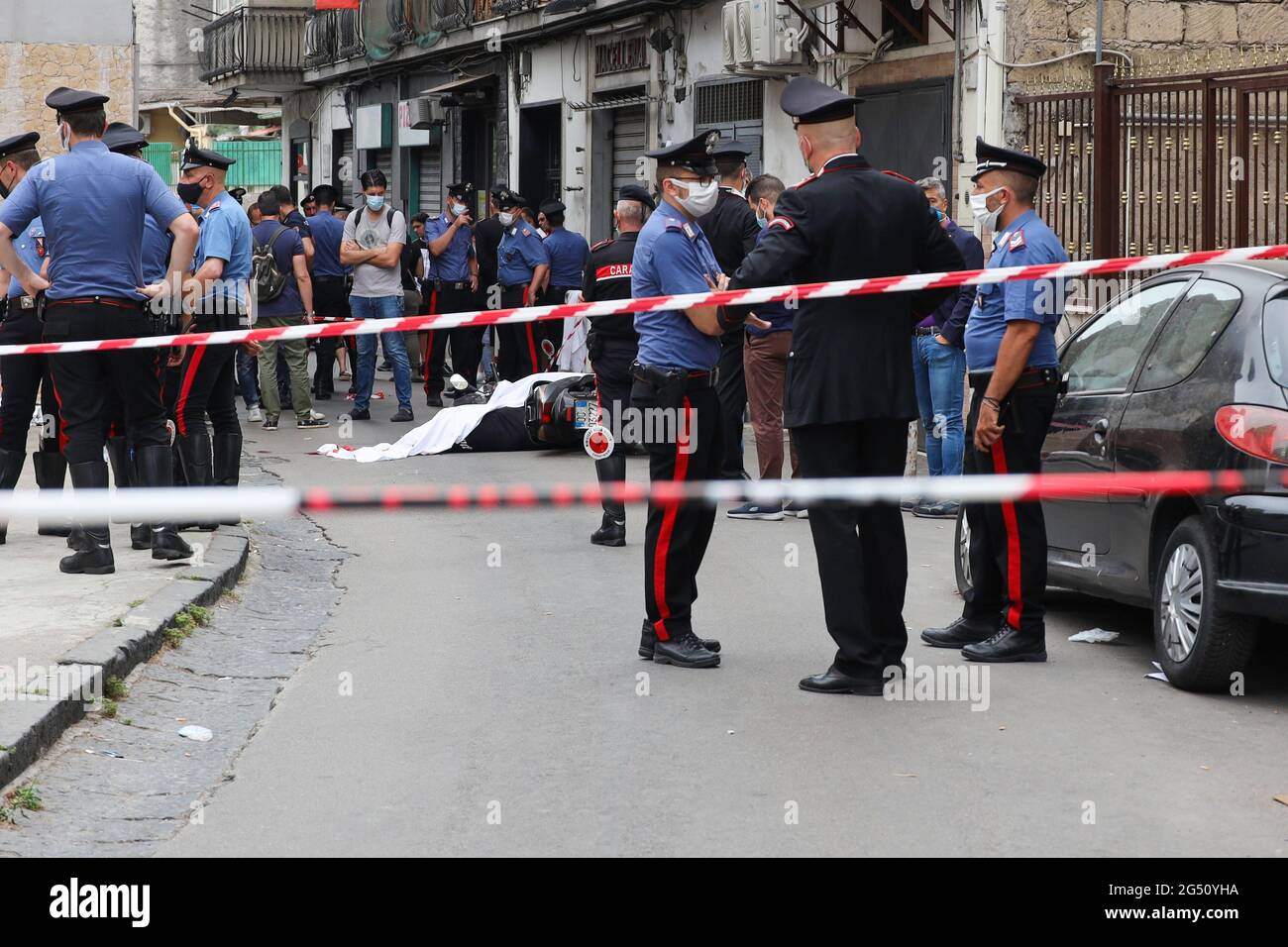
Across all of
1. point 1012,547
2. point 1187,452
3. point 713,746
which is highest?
point 1187,452

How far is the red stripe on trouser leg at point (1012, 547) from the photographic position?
7.01 m

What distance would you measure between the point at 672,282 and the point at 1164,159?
22.2ft

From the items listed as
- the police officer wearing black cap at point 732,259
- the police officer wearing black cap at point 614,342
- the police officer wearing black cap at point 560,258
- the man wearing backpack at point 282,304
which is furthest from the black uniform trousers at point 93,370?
the police officer wearing black cap at point 560,258

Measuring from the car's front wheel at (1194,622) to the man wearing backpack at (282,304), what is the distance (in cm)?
1058

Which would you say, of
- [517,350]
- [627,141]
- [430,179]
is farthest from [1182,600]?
[430,179]

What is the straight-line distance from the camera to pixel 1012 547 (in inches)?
277

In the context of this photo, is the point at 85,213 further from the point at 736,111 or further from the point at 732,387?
the point at 736,111

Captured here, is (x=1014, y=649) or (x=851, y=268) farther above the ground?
(x=851, y=268)

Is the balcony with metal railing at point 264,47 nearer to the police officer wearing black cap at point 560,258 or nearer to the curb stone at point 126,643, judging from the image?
the police officer wearing black cap at point 560,258

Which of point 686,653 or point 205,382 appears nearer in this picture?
point 686,653

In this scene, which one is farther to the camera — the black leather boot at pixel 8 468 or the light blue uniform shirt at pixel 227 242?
the light blue uniform shirt at pixel 227 242

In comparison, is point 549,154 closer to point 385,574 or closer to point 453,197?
point 453,197

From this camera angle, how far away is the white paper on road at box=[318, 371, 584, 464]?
13969 mm

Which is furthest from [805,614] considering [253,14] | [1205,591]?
[253,14]
